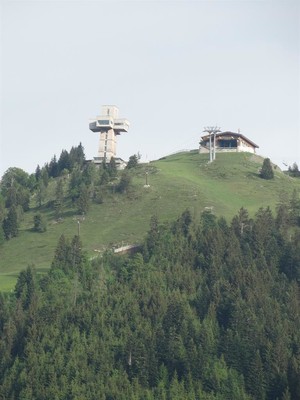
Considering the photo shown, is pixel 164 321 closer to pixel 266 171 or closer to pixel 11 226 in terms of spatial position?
pixel 11 226

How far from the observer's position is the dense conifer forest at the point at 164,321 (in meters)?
92.5

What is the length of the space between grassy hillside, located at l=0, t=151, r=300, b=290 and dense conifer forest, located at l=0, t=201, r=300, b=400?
40.3ft

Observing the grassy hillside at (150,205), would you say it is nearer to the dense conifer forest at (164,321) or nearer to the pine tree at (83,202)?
the pine tree at (83,202)

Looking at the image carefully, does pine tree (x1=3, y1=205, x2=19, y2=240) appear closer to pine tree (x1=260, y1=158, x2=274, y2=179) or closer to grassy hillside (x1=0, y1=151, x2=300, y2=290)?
grassy hillside (x1=0, y1=151, x2=300, y2=290)

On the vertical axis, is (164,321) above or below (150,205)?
below

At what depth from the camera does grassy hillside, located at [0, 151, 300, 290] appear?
456 feet

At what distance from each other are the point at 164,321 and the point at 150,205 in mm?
53256

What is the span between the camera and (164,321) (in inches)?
4090

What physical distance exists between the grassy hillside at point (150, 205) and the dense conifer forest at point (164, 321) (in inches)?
483

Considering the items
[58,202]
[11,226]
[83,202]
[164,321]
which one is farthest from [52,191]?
[164,321]

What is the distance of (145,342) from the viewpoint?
98812 mm

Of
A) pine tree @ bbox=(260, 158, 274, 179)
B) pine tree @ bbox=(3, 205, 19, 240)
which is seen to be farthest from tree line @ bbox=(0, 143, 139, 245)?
pine tree @ bbox=(260, 158, 274, 179)

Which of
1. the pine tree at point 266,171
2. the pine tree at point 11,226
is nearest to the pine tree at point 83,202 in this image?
the pine tree at point 11,226

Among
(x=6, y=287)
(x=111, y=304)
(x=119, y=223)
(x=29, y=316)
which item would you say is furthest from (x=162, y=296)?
(x=119, y=223)
